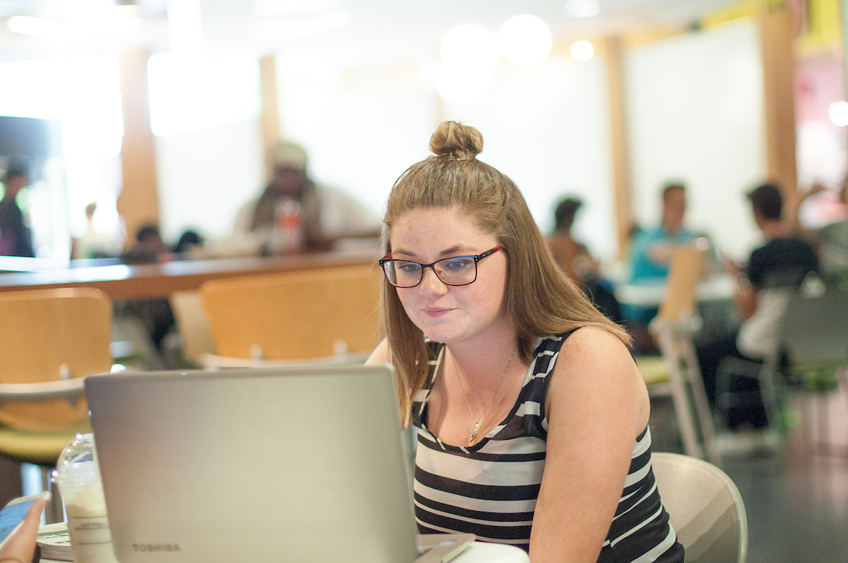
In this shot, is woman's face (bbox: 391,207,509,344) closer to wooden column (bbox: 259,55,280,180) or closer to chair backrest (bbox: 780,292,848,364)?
chair backrest (bbox: 780,292,848,364)

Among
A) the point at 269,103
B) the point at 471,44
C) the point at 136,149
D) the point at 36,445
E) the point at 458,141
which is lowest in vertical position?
the point at 36,445

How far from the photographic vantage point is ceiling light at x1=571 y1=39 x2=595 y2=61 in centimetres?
863

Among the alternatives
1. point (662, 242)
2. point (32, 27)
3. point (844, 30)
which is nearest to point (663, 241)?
point (662, 242)

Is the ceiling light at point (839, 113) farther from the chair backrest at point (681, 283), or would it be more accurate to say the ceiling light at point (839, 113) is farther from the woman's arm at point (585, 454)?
the woman's arm at point (585, 454)

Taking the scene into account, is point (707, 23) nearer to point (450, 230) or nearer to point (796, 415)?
point (796, 415)

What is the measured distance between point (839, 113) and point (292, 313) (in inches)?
234

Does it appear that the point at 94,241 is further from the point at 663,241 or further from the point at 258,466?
the point at 258,466

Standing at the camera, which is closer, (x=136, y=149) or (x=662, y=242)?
(x=662, y=242)

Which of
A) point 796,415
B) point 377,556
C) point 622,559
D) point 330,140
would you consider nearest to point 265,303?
point 622,559

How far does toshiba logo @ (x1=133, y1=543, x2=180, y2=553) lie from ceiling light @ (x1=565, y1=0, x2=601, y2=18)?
7.00 metres

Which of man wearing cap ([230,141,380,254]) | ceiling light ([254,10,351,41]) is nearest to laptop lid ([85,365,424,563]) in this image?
man wearing cap ([230,141,380,254])

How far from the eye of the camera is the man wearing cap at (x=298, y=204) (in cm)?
396

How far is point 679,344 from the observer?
3646 millimetres

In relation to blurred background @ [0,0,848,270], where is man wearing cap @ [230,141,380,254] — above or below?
below
